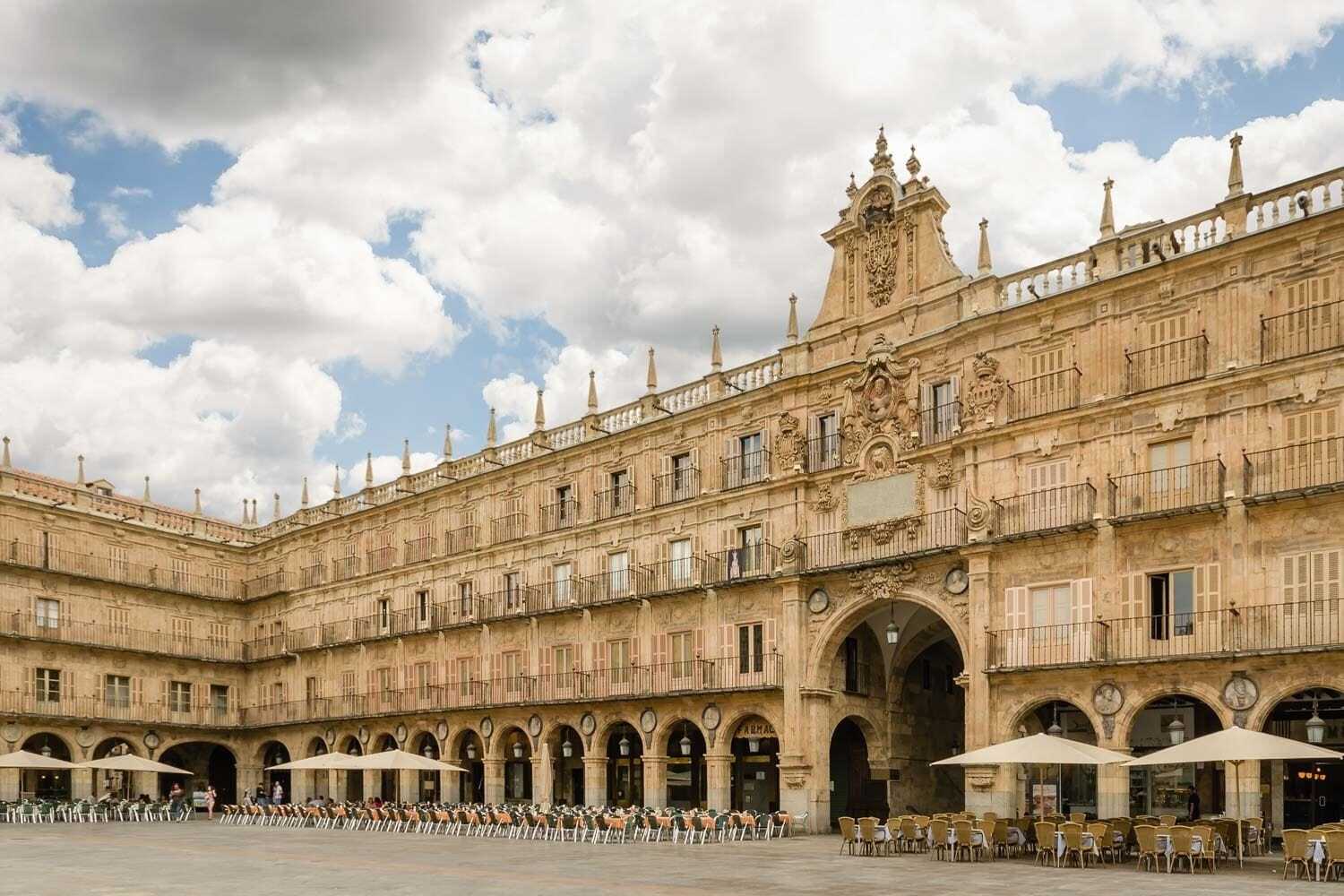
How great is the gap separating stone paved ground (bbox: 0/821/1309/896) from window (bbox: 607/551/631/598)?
454 inches

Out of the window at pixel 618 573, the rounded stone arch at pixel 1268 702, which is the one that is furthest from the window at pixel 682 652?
the rounded stone arch at pixel 1268 702

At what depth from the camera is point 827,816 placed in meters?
37.2

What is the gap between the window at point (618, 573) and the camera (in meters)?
43.9

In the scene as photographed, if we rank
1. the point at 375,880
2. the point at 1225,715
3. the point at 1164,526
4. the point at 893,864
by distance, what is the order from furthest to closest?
1. the point at 1164,526
2. the point at 1225,715
3. the point at 893,864
4. the point at 375,880

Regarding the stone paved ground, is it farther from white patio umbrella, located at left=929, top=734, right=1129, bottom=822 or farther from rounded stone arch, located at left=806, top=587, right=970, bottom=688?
rounded stone arch, located at left=806, top=587, right=970, bottom=688

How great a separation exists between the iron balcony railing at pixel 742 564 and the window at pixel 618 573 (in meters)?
3.83

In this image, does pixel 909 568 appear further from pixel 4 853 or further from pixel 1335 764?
pixel 4 853

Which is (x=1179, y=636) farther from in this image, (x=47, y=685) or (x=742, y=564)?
(x=47, y=685)

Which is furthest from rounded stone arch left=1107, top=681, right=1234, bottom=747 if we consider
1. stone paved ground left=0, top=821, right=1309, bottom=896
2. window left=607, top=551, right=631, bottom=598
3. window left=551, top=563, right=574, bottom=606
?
window left=551, top=563, right=574, bottom=606

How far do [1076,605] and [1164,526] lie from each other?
2931 millimetres

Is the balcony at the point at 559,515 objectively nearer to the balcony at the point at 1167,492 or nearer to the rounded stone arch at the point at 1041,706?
the rounded stone arch at the point at 1041,706

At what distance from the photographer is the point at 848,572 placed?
37.1 meters

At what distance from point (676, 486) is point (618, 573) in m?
3.74

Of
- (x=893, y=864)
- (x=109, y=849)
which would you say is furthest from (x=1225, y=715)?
(x=109, y=849)
